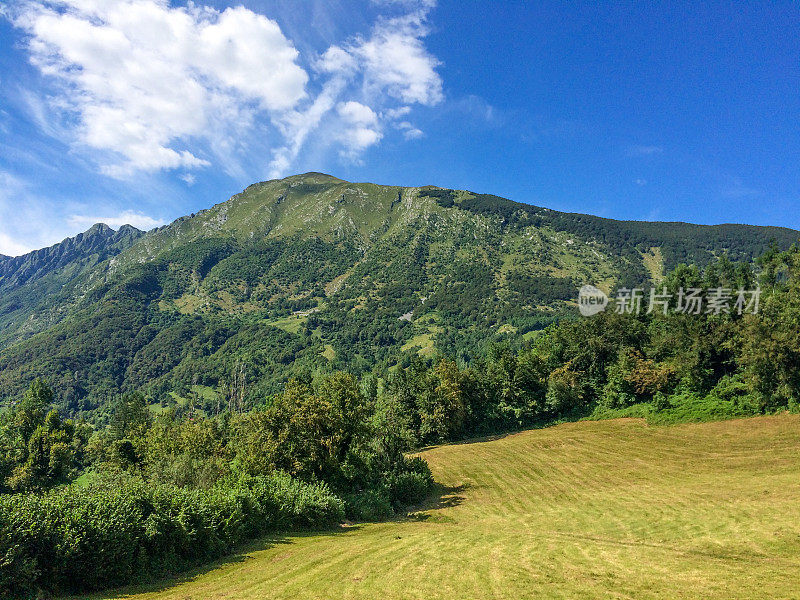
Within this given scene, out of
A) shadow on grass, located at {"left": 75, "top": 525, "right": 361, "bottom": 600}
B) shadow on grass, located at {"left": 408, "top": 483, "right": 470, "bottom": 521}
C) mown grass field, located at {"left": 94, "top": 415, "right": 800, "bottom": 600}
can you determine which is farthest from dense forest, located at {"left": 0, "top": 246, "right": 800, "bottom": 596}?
mown grass field, located at {"left": 94, "top": 415, "right": 800, "bottom": 600}

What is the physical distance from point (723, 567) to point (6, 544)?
94.9 ft

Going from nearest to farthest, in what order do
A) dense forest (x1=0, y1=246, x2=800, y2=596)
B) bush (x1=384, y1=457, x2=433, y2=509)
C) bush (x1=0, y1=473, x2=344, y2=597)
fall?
1. bush (x1=0, y1=473, x2=344, y2=597)
2. dense forest (x1=0, y1=246, x2=800, y2=596)
3. bush (x1=384, y1=457, x2=433, y2=509)

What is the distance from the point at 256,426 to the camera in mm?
37031

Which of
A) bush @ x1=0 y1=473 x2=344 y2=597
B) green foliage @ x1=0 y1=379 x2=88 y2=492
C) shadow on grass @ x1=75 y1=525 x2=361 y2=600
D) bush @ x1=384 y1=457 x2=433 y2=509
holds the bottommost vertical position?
green foliage @ x1=0 y1=379 x2=88 y2=492

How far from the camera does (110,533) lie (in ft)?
57.4

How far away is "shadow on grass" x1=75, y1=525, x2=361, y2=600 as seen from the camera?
52.9ft

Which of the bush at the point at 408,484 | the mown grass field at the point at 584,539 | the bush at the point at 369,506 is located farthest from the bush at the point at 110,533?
the bush at the point at 408,484

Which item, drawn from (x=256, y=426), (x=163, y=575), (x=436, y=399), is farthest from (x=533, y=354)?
(x=163, y=575)

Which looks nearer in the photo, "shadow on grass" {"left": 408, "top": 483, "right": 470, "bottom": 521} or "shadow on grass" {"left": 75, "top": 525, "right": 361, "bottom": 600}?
"shadow on grass" {"left": 75, "top": 525, "right": 361, "bottom": 600}

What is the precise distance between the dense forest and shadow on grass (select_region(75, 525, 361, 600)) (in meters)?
0.73

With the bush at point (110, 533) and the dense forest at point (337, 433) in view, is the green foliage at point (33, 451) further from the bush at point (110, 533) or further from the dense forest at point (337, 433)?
the bush at point (110, 533)

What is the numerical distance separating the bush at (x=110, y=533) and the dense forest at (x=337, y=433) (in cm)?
6

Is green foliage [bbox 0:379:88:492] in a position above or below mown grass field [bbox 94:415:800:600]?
below

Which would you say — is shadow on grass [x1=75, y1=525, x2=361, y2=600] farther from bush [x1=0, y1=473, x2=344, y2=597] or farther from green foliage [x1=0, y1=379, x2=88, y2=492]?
green foliage [x1=0, y1=379, x2=88, y2=492]
